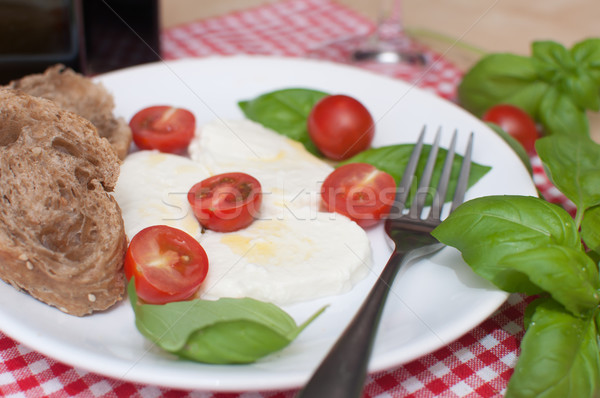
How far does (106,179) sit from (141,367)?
68 centimetres

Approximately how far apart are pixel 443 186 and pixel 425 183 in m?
0.07

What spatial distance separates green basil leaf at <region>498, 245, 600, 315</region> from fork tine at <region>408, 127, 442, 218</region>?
0.56 m

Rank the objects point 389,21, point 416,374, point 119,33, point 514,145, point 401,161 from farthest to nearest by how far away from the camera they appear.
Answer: point 389,21 → point 119,33 → point 514,145 → point 401,161 → point 416,374

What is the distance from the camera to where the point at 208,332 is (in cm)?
155

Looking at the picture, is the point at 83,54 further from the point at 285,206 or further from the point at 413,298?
the point at 413,298

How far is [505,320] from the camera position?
196cm

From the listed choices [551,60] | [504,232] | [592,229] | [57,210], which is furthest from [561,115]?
[57,210]

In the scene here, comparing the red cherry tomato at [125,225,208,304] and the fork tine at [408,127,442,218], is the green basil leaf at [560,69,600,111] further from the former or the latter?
the red cherry tomato at [125,225,208,304]

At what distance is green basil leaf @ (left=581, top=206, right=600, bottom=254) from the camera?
1.87 m

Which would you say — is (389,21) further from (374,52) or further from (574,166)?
(574,166)

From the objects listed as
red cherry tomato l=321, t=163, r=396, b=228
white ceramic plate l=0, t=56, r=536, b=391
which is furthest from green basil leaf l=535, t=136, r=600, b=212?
red cherry tomato l=321, t=163, r=396, b=228

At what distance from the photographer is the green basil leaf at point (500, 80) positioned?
10.0ft

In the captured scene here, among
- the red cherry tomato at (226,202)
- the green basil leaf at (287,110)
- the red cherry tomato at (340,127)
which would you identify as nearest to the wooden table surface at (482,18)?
the green basil leaf at (287,110)

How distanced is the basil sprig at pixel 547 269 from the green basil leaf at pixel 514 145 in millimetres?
566
